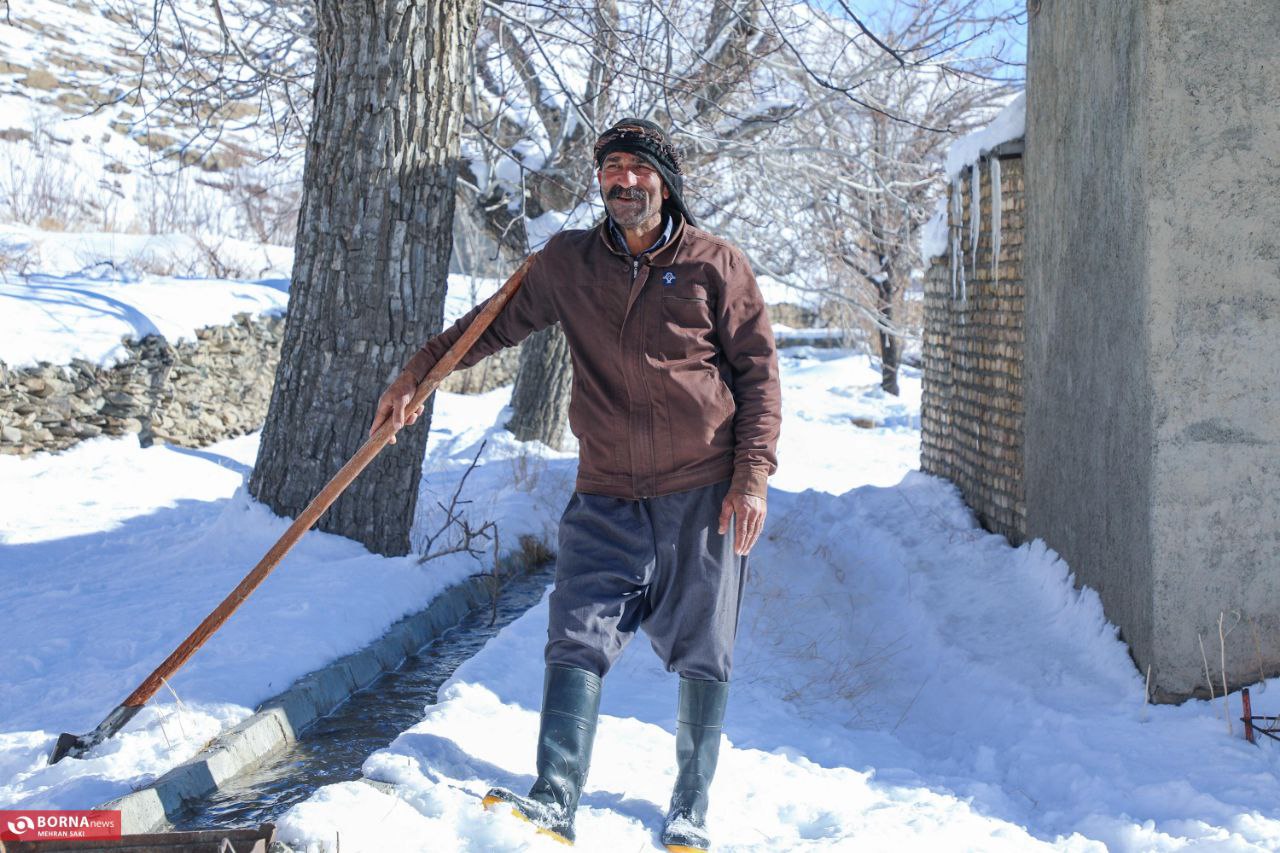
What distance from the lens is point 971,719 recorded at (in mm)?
5027

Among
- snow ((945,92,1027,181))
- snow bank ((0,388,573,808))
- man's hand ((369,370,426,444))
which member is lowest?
snow bank ((0,388,573,808))

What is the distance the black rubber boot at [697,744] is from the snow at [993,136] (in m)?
4.80

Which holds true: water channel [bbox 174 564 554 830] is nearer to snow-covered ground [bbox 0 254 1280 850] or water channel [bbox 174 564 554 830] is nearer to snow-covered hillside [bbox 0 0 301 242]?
snow-covered ground [bbox 0 254 1280 850]

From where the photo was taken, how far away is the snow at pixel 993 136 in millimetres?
7168

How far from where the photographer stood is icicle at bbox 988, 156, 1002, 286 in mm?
7422

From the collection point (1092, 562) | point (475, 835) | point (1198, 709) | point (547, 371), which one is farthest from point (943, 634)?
point (547, 371)

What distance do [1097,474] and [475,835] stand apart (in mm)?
3493

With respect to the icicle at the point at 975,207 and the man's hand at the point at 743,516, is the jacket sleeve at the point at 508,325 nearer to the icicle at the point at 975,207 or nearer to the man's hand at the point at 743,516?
the man's hand at the point at 743,516

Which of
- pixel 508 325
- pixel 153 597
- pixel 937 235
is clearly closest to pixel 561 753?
pixel 508 325

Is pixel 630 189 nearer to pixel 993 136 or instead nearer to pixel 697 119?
pixel 993 136

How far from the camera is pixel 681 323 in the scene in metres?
3.38

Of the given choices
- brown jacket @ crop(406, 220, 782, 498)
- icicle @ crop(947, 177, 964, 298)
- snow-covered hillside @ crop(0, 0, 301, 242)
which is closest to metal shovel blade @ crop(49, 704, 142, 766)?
brown jacket @ crop(406, 220, 782, 498)

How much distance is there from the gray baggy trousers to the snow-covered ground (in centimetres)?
49

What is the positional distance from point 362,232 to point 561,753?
10.9ft
